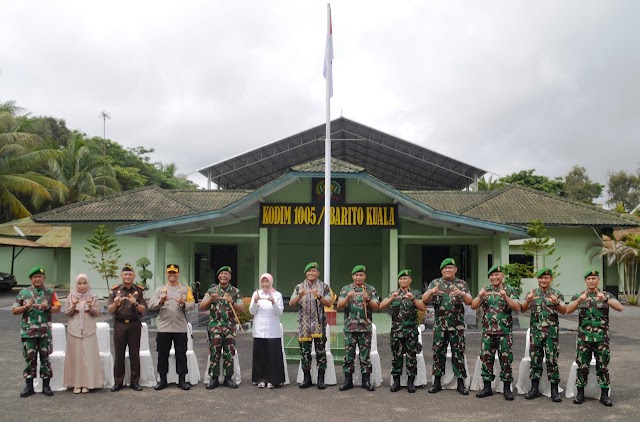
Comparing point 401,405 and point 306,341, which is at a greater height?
point 306,341

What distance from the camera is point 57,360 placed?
731 centimetres

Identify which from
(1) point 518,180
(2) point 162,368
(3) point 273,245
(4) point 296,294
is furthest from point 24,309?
(1) point 518,180

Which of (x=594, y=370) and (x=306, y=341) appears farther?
(x=306, y=341)

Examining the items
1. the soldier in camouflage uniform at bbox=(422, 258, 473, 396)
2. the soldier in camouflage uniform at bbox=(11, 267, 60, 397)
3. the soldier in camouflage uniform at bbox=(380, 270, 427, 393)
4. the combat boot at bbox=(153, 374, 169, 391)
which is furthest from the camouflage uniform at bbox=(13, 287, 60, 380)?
the soldier in camouflage uniform at bbox=(422, 258, 473, 396)

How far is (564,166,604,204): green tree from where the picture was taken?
4247 cm

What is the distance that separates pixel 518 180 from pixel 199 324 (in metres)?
32.0

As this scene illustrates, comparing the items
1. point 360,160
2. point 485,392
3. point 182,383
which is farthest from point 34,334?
point 360,160

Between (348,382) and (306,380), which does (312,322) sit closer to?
(306,380)

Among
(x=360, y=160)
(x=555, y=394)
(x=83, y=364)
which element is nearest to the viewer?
(x=555, y=394)

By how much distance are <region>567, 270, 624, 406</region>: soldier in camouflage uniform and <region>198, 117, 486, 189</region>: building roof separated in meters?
16.4

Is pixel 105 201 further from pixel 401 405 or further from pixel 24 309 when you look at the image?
pixel 401 405

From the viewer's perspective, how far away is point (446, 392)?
7270 mm

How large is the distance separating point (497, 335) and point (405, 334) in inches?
42.4

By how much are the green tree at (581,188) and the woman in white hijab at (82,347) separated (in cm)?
4043
